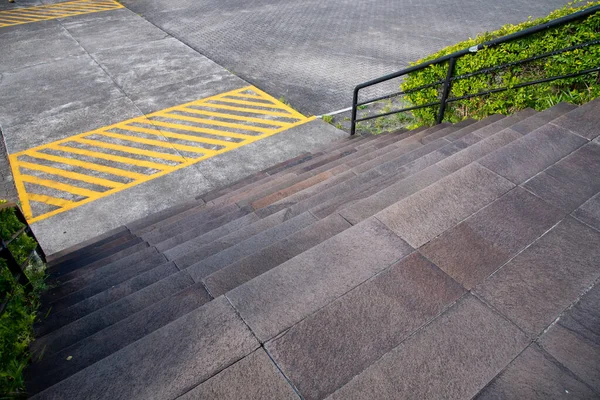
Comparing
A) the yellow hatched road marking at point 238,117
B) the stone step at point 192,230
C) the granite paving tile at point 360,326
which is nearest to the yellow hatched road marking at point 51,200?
the stone step at point 192,230

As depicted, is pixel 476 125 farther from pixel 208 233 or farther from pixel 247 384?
pixel 247 384

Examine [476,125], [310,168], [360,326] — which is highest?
[360,326]

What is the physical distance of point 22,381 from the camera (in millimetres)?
2238

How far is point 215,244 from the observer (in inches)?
150

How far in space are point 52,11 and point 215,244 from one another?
20.6m

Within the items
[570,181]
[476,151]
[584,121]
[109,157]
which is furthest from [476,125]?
[109,157]

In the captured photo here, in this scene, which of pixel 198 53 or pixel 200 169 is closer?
pixel 200 169

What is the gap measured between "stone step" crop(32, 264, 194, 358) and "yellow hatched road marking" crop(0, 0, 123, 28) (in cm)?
1951

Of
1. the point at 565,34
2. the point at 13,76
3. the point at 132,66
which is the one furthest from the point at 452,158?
the point at 13,76

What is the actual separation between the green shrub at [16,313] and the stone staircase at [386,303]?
93mm

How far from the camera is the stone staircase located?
1.87 m

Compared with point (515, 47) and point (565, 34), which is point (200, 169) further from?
point (565, 34)

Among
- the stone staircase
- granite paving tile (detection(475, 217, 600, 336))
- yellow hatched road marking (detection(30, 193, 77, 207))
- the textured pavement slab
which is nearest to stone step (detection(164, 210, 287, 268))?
the stone staircase

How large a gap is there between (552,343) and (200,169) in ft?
21.7
